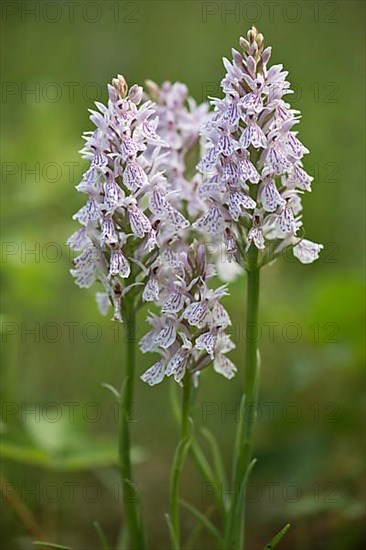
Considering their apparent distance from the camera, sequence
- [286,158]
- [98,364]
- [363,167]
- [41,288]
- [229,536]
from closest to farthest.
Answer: [286,158] → [229,536] → [41,288] → [98,364] → [363,167]

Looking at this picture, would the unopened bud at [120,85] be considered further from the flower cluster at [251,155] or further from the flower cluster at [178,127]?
the flower cluster at [178,127]

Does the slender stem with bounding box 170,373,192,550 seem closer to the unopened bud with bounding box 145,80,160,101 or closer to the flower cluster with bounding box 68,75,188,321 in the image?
the flower cluster with bounding box 68,75,188,321

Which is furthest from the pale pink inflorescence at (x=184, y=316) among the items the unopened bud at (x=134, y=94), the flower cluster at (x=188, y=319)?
the unopened bud at (x=134, y=94)

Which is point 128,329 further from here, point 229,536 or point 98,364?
point 98,364

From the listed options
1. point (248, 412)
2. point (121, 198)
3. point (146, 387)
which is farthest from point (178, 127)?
point (146, 387)

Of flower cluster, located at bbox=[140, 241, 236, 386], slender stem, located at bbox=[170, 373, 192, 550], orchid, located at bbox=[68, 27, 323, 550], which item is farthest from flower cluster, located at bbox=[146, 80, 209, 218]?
slender stem, located at bbox=[170, 373, 192, 550]

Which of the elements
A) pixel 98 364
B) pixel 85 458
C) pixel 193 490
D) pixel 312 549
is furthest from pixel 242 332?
pixel 85 458
